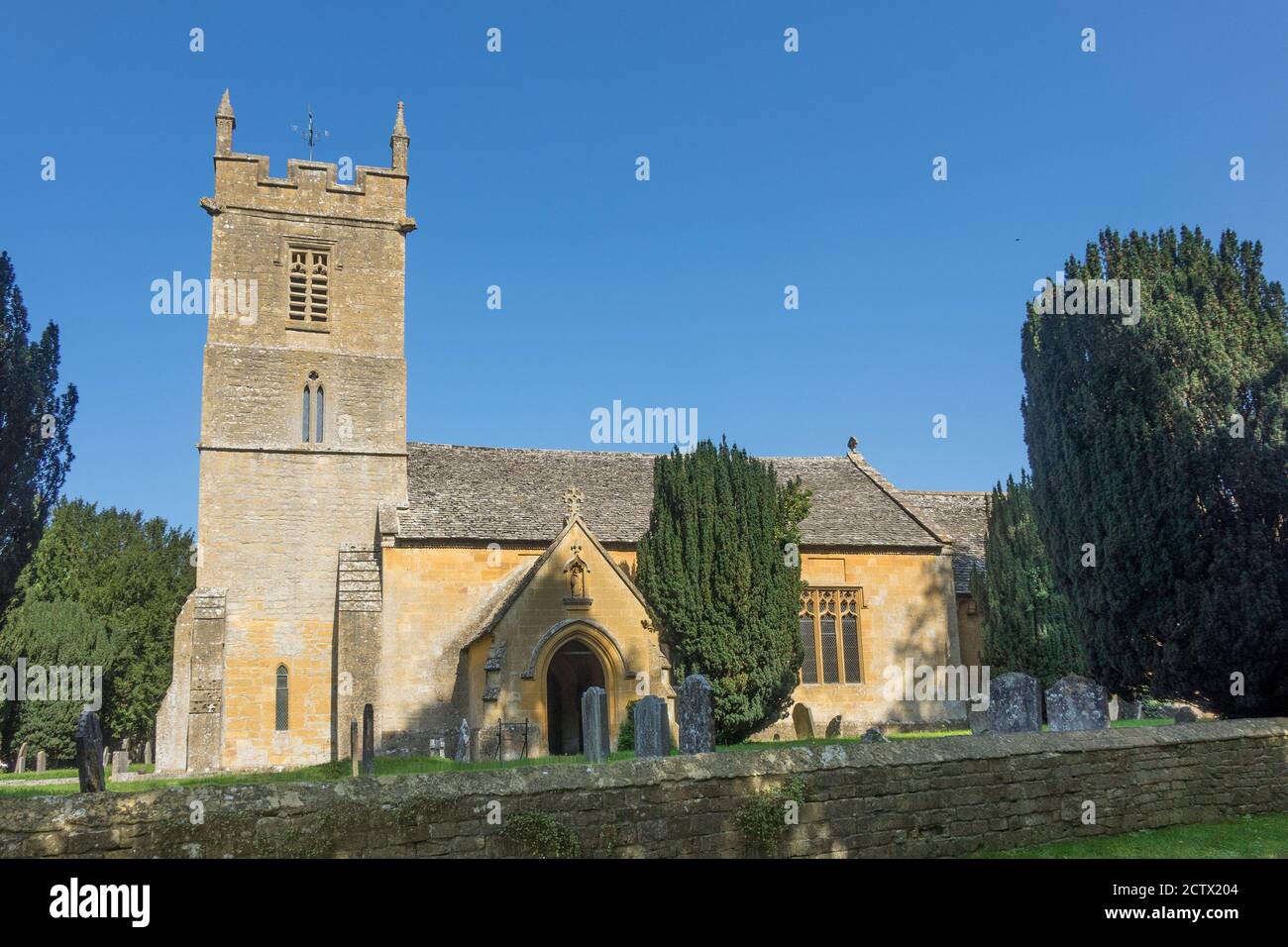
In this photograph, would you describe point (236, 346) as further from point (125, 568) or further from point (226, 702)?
point (125, 568)

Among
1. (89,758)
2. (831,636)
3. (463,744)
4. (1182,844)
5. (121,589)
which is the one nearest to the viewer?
(1182,844)

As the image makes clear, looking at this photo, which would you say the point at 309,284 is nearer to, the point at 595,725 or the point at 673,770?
the point at 595,725

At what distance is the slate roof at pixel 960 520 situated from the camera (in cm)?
3111

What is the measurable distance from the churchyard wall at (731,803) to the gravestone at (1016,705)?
6.11 ft

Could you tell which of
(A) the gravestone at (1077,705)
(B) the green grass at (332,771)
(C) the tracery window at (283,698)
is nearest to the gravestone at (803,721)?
(B) the green grass at (332,771)

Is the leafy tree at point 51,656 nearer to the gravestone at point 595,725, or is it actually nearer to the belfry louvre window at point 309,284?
the belfry louvre window at point 309,284

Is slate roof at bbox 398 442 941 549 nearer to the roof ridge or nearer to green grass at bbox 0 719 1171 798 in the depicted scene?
the roof ridge

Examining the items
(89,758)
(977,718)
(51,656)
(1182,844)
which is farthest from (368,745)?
(51,656)

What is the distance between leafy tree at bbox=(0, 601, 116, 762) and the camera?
37250mm

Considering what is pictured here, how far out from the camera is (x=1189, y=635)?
44.5 ft

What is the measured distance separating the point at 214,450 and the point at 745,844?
22059 millimetres

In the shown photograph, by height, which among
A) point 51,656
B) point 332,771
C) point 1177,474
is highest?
point 1177,474

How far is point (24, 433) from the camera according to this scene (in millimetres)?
14250

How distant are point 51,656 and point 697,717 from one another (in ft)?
109
